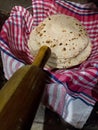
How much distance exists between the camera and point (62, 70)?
707mm

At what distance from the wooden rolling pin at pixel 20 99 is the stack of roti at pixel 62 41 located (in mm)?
274

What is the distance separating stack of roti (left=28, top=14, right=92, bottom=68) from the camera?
713 millimetres

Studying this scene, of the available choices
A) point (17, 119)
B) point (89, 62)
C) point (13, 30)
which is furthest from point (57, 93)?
point (17, 119)

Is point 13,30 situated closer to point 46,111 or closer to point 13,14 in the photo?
point 13,14

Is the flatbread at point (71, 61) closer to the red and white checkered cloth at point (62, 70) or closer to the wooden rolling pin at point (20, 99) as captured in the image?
the red and white checkered cloth at point (62, 70)

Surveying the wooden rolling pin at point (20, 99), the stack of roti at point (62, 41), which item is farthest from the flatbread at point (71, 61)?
the wooden rolling pin at point (20, 99)

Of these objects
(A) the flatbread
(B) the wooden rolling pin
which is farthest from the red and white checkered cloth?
(B) the wooden rolling pin

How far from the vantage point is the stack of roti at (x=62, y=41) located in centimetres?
71

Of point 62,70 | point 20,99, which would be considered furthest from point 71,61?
point 20,99

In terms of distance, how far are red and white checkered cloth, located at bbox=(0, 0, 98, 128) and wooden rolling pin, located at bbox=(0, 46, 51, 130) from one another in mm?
213

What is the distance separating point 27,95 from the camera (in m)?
0.37

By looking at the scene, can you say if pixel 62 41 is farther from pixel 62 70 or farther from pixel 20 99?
pixel 20 99

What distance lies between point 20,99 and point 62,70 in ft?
1.16

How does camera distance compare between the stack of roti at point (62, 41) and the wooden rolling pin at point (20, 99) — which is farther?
the stack of roti at point (62, 41)
